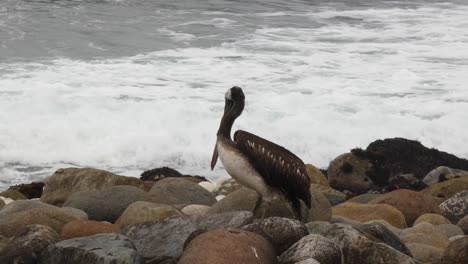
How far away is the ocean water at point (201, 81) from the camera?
1639cm

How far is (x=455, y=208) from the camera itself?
10539 mm

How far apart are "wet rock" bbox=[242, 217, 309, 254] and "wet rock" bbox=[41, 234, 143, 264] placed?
3.02 feet

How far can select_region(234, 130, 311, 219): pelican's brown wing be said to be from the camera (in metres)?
7.52

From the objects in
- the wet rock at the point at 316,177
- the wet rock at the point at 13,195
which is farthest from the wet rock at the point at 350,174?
the wet rock at the point at 13,195

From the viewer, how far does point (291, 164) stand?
24.7 ft

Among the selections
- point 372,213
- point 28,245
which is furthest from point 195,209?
point 28,245

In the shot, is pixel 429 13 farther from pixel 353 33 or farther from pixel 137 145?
pixel 137 145

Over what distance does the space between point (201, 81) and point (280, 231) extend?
15.5 meters

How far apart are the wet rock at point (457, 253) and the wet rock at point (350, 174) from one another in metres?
6.87

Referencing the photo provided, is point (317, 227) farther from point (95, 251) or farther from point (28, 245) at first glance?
point (28, 245)

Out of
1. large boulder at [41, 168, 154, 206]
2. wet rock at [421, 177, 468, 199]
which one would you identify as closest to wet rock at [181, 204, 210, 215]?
large boulder at [41, 168, 154, 206]

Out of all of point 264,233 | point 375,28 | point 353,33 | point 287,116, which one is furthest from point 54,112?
point 375,28

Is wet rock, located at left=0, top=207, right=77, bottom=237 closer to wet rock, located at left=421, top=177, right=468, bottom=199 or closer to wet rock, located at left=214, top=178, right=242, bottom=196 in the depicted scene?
wet rock, located at left=214, top=178, right=242, bottom=196

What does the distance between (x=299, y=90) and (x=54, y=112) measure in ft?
20.4
